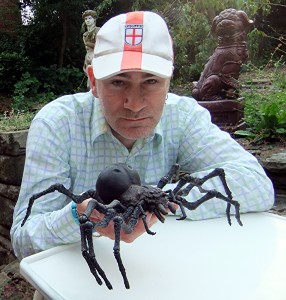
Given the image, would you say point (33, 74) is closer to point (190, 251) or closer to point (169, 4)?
point (169, 4)

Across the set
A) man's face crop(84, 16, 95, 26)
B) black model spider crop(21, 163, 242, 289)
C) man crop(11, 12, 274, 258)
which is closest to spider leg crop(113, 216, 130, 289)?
black model spider crop(21, 163, 242, 289)

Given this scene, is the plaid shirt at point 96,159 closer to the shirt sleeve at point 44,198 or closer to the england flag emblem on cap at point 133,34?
the shirt sleeve at point 44,198

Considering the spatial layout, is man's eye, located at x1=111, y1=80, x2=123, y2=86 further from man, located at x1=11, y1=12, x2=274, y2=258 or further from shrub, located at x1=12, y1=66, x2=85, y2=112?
shrub, located at x1=12, y1=66, x2=85, y2=112

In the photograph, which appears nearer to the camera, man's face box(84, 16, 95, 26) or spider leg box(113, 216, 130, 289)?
spider leg box(113, 216, 130, 289)

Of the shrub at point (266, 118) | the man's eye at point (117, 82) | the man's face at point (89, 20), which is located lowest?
the shrub at point (266, 118)

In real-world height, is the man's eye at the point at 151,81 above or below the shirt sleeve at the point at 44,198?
above

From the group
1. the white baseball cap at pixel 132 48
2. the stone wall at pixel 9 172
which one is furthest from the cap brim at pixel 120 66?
the stone wall at pixel 9 172

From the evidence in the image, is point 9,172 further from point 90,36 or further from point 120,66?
point 90,36

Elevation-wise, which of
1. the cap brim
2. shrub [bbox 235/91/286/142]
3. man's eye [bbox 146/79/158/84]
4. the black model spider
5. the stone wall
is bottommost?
the stone wall
